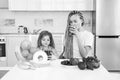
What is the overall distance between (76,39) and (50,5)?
2.24 metres

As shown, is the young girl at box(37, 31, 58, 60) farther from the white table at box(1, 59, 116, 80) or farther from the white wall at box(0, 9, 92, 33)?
the white wall at box(0, 9, 92, 33)

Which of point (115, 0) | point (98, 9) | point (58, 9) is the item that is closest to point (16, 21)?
point (58, 9)

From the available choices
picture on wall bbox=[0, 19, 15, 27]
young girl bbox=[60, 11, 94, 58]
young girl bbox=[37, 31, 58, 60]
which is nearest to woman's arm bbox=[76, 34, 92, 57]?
young girl bbox=[60, 11, 94, 58]

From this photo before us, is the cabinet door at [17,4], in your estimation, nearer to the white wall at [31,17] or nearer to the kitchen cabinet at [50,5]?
the kitchen cabinet at [50,5]

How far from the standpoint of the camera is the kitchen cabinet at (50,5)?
14.9 feet

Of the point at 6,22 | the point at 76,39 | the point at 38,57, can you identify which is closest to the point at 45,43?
the point at 76,39

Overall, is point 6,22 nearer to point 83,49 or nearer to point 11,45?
point 11,45

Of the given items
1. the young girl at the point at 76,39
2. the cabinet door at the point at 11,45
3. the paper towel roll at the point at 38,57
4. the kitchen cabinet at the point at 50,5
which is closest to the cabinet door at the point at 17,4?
the kitchen cabinet at the point at 50,5

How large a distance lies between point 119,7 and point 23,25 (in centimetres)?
199

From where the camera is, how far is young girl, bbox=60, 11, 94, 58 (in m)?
2.33

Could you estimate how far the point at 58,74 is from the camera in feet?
5.39

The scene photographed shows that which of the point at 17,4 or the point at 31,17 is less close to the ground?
the point at 17,4

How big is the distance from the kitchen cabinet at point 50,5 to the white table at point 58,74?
283 centimetres

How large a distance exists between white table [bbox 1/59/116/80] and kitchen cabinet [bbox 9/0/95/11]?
283 centimetres
